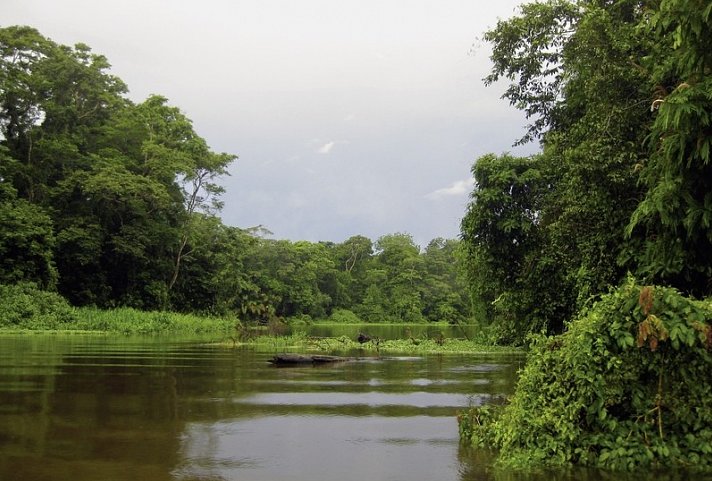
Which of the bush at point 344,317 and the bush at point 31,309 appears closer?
the bush at point 31,309

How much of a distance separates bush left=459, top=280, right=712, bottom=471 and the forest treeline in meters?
37.6

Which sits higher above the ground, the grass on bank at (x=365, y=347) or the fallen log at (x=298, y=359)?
the fallen log at (x=298, y=359)

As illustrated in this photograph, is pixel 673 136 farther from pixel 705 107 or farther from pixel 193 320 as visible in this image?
pixel 193 320

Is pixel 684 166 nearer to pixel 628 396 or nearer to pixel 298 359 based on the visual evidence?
pixel 628 396

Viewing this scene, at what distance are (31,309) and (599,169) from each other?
32855mm

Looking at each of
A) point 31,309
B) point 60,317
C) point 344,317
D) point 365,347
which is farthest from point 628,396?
point 344,317

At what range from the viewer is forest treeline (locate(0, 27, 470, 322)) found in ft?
139

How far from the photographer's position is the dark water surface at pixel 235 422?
6.52 m

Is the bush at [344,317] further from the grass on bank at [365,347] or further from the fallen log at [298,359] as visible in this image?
the fallen log at [298,359]

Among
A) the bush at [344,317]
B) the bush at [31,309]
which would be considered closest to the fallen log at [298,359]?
the bush at [31,309]

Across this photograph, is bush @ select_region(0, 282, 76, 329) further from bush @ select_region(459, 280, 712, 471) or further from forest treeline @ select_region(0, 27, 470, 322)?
bush @ select_region(459, 280, 712, 471)

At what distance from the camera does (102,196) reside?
43.2 metres

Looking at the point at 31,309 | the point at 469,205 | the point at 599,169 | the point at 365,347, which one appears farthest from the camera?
the point at 31,309

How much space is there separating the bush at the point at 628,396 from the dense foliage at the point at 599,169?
107 cm
